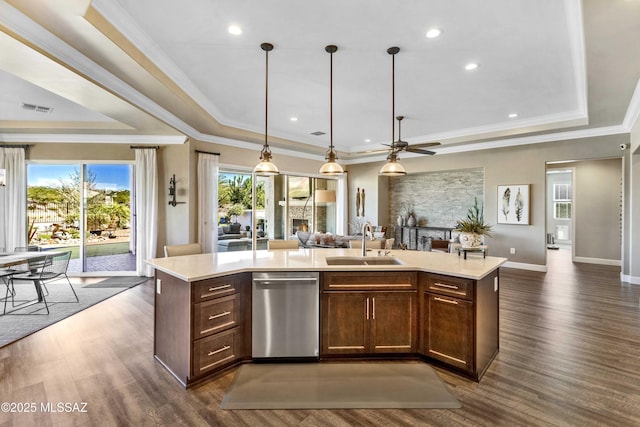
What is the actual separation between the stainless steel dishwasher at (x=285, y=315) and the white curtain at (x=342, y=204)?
6793 millimetres

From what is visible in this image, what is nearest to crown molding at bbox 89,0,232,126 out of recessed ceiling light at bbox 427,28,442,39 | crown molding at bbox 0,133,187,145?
crown molding at bbox 0,133,187,145

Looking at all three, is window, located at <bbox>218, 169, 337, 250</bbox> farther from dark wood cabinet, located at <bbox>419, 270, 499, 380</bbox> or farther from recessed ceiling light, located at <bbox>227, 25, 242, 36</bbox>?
dark wood cabinet, located at <bbox>419, 270, 499, 380</bbox>

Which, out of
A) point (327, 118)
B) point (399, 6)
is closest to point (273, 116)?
point (327, 118)

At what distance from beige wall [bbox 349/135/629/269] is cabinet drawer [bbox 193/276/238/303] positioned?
21.9ft

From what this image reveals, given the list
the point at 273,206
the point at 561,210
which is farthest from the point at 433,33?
the point at 561,210

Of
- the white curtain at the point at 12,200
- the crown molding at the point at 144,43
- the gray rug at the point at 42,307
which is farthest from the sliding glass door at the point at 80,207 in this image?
the crown molding at the point at 144,43

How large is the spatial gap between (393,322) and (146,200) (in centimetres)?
528

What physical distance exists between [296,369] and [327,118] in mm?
4554

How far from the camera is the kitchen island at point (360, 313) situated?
2506 millimetres

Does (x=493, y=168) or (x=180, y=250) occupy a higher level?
(x=493, y=168)

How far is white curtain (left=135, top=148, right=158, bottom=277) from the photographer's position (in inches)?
238

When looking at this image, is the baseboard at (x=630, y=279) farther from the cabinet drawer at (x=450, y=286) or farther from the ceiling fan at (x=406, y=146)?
the cabinet drawer at (x=450, y=286)

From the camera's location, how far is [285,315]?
276 cm

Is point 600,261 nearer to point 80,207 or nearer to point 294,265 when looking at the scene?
point 294,265
